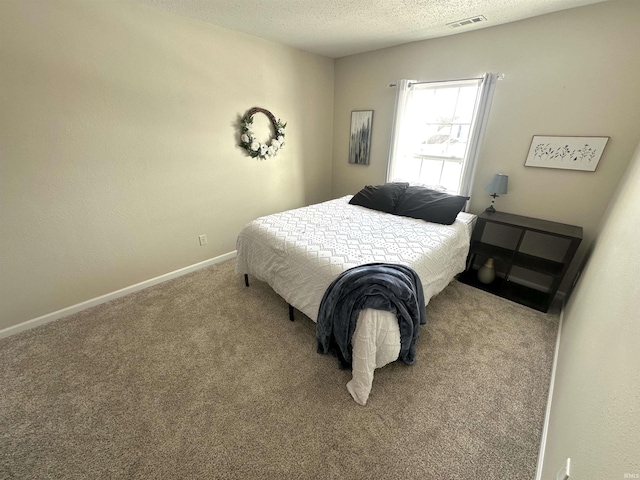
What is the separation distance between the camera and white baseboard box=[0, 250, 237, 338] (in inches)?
75.4

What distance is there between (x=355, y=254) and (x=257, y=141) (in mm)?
1943

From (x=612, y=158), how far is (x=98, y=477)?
151 inches

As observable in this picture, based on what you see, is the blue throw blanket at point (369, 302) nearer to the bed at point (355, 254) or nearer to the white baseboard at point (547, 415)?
the bed at point (355, 254)

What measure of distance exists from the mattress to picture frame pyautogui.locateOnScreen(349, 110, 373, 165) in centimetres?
126

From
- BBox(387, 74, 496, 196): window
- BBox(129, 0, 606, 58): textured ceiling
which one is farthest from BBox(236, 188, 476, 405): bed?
BBox(129, 0, 606, 58): textured ceiling

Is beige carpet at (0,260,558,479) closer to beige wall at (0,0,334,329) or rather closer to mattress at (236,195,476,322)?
mattress at (236,195,476,322)

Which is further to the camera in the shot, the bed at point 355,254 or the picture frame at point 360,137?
the picture frame at point 360,137

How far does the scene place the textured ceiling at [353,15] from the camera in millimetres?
1880

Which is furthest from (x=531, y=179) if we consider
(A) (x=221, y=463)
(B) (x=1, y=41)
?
(B) (x=1, y=41)

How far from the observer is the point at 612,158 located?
6.49 feet

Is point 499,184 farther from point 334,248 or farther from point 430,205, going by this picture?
point 334,248

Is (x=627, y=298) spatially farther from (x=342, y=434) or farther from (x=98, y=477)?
(x=98, y=477)

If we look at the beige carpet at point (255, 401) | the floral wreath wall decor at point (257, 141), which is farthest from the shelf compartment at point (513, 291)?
the floral wreath wall decor at point (257, 141)

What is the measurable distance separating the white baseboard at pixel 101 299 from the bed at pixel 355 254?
746 mm
